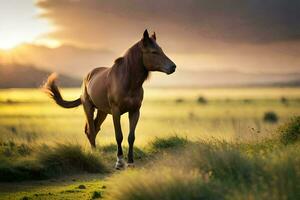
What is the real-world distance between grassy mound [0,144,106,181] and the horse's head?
2457 millimetres

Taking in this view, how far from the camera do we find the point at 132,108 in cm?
1241

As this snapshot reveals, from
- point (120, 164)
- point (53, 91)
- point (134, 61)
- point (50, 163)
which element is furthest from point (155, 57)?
point (53, 91)

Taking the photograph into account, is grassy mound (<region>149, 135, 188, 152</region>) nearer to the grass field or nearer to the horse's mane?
the grass field

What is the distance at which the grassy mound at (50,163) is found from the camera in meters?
11.5

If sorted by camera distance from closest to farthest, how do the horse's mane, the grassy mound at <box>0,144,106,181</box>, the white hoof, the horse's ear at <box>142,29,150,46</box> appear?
1. the grassy mound at <box>0,144,106,181</box>
2. the horse's ear at <box>142,29,150,46</box>
3. the horse's mane
4. the white hoof

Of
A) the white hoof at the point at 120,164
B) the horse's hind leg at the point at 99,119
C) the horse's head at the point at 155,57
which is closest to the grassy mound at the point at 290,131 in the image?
the horse's head at the point at 155,57

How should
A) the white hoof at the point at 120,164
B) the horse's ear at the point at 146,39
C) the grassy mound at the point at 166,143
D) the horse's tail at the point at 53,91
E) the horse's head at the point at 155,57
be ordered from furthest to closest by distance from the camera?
the horse's tail at the point at 53,91 < the grassy mound at the point at 166,143 < the white hoof at the point at 120,164 < the horse's head at the point at 155,57 < the horse's ear at the point at 146,39

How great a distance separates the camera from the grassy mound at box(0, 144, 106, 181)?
11508 mm

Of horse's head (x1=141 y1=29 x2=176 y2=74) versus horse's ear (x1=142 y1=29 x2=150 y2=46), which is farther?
horse's head (x1=141 y1=29 x2=176 y2=74)

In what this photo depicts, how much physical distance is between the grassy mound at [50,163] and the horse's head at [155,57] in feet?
8.06

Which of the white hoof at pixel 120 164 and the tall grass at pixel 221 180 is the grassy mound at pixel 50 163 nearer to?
the white hoof at pixel 120 164

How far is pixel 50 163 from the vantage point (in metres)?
12.0

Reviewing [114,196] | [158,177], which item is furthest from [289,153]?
[114,196]

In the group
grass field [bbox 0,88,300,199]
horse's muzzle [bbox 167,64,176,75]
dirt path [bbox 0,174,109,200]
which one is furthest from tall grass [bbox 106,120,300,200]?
horse's muzzle [bbox 167,64,176,75]
